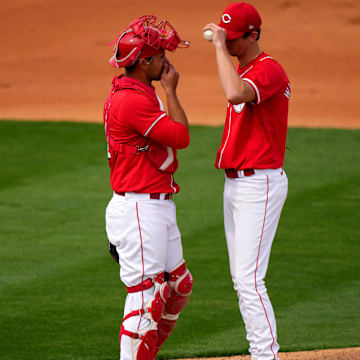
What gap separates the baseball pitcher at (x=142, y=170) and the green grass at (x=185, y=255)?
1.24 m

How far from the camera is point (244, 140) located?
494 centimetres

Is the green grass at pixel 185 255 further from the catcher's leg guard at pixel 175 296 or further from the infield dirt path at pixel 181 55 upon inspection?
the infield dirt path at pixel 181 55

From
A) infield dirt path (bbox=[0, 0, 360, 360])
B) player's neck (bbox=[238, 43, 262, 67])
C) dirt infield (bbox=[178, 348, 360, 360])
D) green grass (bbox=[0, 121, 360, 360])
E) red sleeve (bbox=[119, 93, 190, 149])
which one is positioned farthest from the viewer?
infield dirt path (bbox=[0, 0, 360, 360])

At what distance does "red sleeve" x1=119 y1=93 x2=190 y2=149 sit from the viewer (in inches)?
177

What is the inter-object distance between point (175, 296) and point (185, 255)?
311 centimetres

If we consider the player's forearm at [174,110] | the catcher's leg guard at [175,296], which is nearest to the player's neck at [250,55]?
the player's forearm at [174,110]

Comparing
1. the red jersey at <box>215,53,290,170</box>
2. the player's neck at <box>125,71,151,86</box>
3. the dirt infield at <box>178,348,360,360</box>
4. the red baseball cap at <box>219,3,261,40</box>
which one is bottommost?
the dirt infield at <box>178,348,360,360</box>

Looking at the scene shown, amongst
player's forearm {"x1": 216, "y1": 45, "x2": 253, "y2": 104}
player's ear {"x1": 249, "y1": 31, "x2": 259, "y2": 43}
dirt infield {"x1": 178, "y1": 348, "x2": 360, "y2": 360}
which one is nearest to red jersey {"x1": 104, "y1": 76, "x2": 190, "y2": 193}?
player's forearm {"x1": 216, "y1": 45, "x2": 253, "y2": 104}

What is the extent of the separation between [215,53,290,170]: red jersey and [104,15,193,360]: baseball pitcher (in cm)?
45

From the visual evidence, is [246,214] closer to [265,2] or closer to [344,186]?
[344,186]

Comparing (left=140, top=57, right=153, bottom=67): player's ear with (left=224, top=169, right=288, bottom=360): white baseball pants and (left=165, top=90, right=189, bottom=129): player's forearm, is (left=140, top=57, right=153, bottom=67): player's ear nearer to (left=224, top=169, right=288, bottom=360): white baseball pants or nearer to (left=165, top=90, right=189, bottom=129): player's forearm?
(left=165, top=90, right=189, bottom=129): player's forearm

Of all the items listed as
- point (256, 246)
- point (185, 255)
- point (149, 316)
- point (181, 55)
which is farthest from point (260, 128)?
point (181, 55)

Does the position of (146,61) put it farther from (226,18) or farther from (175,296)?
(175,296)

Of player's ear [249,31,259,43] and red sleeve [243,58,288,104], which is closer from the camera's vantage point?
red sleeve [243,58,288,104]
